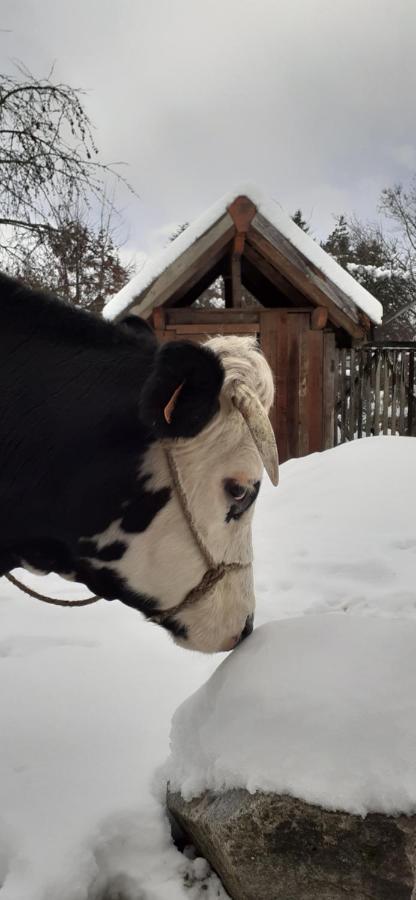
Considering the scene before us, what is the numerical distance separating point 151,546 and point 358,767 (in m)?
0.74

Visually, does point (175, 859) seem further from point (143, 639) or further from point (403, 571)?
point (403, 571)

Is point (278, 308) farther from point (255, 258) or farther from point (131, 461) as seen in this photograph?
point (131, 461)

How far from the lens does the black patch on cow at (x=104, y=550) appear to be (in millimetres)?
1496

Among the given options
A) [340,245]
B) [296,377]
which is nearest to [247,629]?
[296,377]

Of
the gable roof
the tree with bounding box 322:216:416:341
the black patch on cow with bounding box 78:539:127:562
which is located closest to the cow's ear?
the black patch on cow with bounding box 78:539:127:562

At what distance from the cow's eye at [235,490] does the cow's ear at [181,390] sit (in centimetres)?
20

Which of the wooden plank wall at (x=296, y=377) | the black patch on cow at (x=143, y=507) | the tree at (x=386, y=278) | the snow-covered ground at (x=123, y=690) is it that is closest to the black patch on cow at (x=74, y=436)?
the black patch on cow at (x=143, y=507)

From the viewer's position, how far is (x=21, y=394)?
1.46m

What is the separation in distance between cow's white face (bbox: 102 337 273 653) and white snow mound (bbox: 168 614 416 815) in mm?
166

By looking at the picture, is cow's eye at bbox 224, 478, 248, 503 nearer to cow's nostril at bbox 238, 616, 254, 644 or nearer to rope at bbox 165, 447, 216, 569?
rope at bbox 165, 447, 216, 569

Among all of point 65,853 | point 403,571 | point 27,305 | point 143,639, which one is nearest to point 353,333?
point 403,571

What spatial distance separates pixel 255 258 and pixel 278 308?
745 millimetres

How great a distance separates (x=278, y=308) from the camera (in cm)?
738

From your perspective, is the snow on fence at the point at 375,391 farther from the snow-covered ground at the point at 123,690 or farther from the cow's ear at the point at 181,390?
the cow's ear at the point at 181,390
